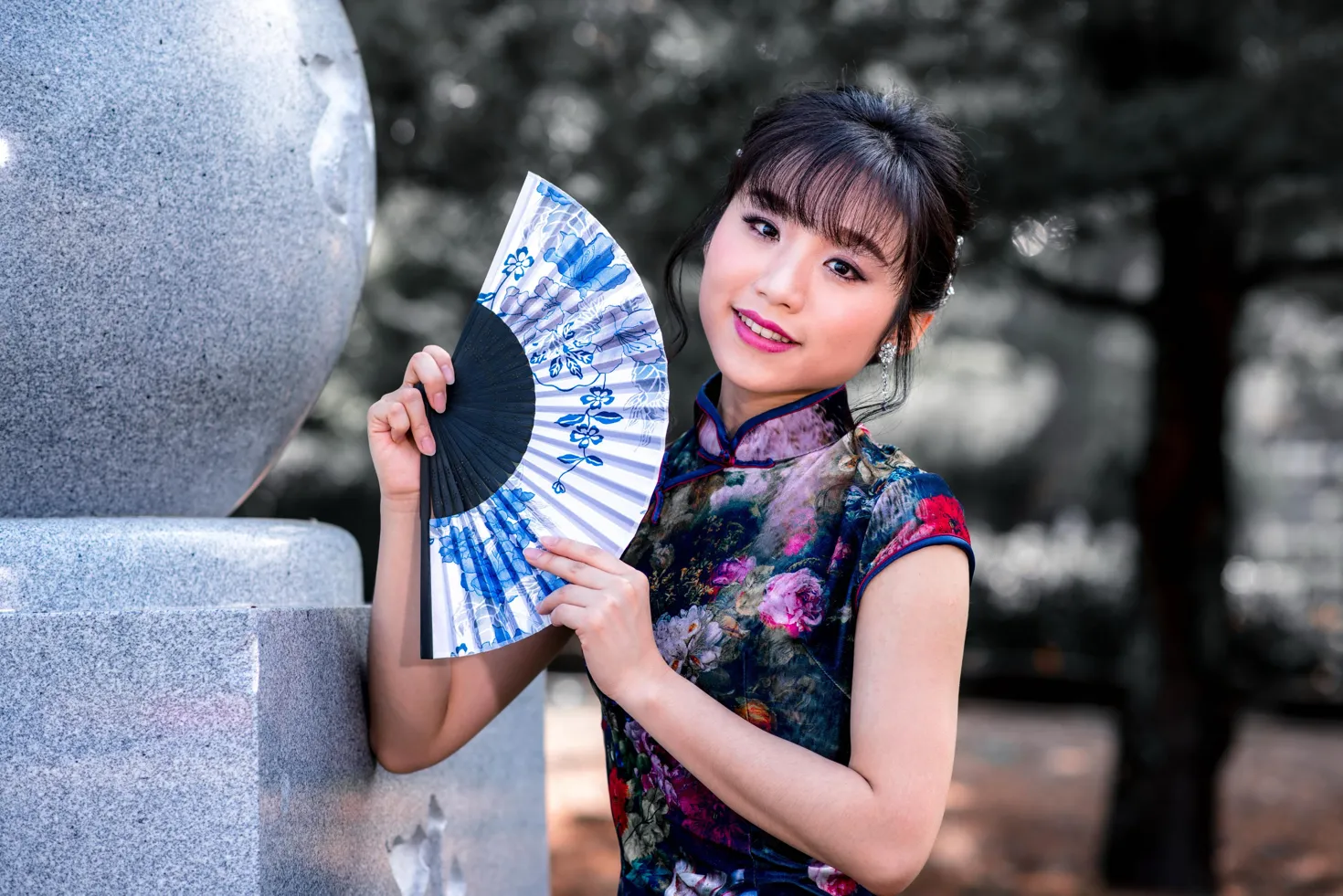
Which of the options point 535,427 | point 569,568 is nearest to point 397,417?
point 535,427

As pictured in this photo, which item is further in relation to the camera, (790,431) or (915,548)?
(790,431)

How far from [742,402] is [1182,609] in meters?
5.59

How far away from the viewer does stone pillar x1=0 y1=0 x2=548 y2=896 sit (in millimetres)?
1633

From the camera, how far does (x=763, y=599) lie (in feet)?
5.77

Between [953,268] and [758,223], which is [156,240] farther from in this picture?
[953,268]

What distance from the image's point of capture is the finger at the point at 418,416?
1.79m

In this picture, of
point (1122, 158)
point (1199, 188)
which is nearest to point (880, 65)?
point (1122, 158)

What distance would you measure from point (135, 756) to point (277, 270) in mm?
926

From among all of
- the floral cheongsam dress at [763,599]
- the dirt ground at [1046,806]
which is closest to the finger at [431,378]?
the floral cheongsam dress at [763,599]

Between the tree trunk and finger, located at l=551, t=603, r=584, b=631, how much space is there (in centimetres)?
579

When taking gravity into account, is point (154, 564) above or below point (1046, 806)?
above

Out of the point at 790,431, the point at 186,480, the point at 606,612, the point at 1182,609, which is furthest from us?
the point at 1182,609

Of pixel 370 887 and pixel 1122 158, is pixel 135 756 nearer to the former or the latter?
pixel 370 887

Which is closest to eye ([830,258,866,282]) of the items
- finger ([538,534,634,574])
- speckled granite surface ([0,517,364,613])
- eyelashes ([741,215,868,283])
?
eyelashes ([741,215,868,283])
